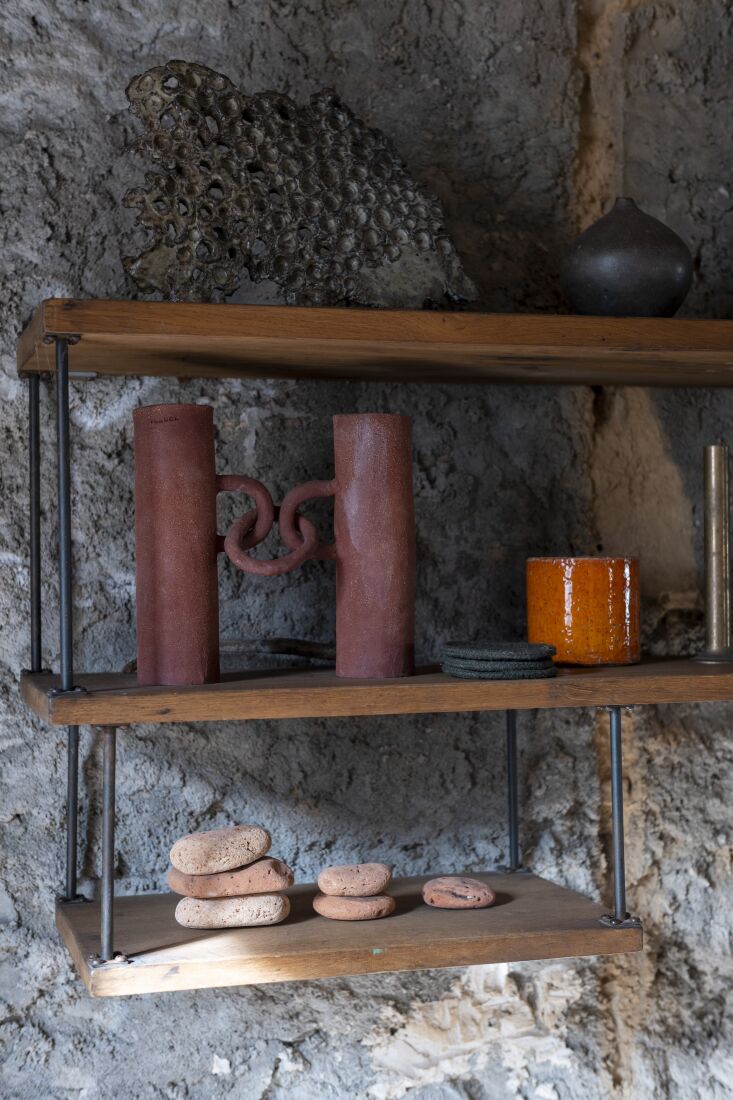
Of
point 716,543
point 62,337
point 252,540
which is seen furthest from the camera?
point 716,543

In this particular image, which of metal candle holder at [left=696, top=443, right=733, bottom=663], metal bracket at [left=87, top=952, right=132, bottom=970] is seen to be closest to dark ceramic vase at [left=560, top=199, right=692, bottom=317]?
metal candle holder at [left=696, top=443, right=733, bottom=663]

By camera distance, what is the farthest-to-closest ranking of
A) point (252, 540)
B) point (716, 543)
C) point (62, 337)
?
point (716, 543) < point (252, 540) < point (62, 337)

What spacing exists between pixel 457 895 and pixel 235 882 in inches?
7.5

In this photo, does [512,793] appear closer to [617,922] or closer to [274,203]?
[617,922]

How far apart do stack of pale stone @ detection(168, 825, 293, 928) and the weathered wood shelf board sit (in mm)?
114

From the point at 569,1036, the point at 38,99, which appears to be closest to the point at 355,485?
the point at 38,99

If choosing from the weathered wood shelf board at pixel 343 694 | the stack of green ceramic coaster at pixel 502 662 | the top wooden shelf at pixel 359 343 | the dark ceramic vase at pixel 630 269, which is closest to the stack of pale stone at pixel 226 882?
the weathered wood shelf board at pixel 343 694

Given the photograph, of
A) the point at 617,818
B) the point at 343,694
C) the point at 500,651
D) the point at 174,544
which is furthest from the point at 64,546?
the point at 617,818

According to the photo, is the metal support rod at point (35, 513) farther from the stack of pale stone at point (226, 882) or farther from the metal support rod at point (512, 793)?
the metal support rod at point (512, 793)

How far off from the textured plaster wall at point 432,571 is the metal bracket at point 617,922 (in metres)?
0.20

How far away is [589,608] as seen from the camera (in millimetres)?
1006

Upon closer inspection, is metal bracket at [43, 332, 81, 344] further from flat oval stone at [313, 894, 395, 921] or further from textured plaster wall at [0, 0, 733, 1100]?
flat oval stone at [313, 894, 395, 921]

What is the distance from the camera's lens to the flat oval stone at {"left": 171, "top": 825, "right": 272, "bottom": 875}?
94 cm

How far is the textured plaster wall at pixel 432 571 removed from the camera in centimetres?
105
